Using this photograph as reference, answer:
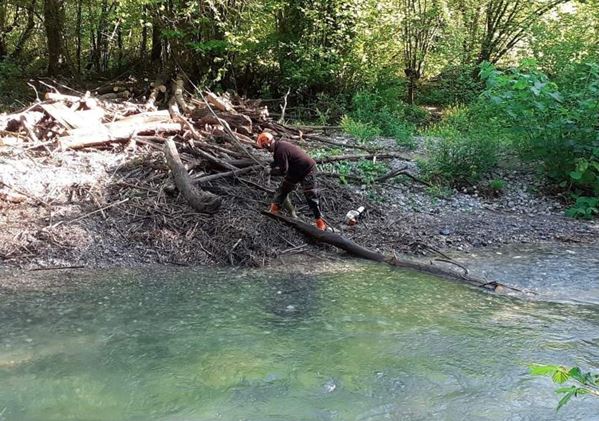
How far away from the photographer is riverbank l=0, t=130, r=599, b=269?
314 inches

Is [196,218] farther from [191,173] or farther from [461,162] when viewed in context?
[461,162]

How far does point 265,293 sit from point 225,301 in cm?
56

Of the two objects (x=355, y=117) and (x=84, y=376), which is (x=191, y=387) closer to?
(x=84, y=376)

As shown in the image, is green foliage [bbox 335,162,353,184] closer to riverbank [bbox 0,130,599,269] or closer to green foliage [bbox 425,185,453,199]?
riverbank [bbox 0,130,599,269]

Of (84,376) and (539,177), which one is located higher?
(539,177)

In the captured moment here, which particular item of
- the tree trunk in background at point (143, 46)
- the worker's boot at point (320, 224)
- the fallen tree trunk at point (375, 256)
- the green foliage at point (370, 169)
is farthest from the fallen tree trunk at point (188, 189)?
the tree trunk in background at point (143, 46)

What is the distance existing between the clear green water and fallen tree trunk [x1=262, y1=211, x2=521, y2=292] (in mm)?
247

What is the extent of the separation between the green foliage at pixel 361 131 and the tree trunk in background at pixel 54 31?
9988 millimetres

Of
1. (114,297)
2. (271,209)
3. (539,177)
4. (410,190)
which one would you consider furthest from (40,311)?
(539,177)

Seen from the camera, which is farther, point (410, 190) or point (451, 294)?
point (410, 190)

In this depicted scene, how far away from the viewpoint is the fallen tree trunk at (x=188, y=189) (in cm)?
854

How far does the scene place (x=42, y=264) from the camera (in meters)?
7.50

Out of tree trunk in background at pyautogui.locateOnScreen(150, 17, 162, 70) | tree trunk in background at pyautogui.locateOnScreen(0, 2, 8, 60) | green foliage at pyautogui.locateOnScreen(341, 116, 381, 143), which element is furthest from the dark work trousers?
tree trunk in background at pyautogui.locateOnScreen(0, 2, 8, 60)

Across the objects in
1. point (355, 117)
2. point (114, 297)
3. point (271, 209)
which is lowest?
point (114, 297)
